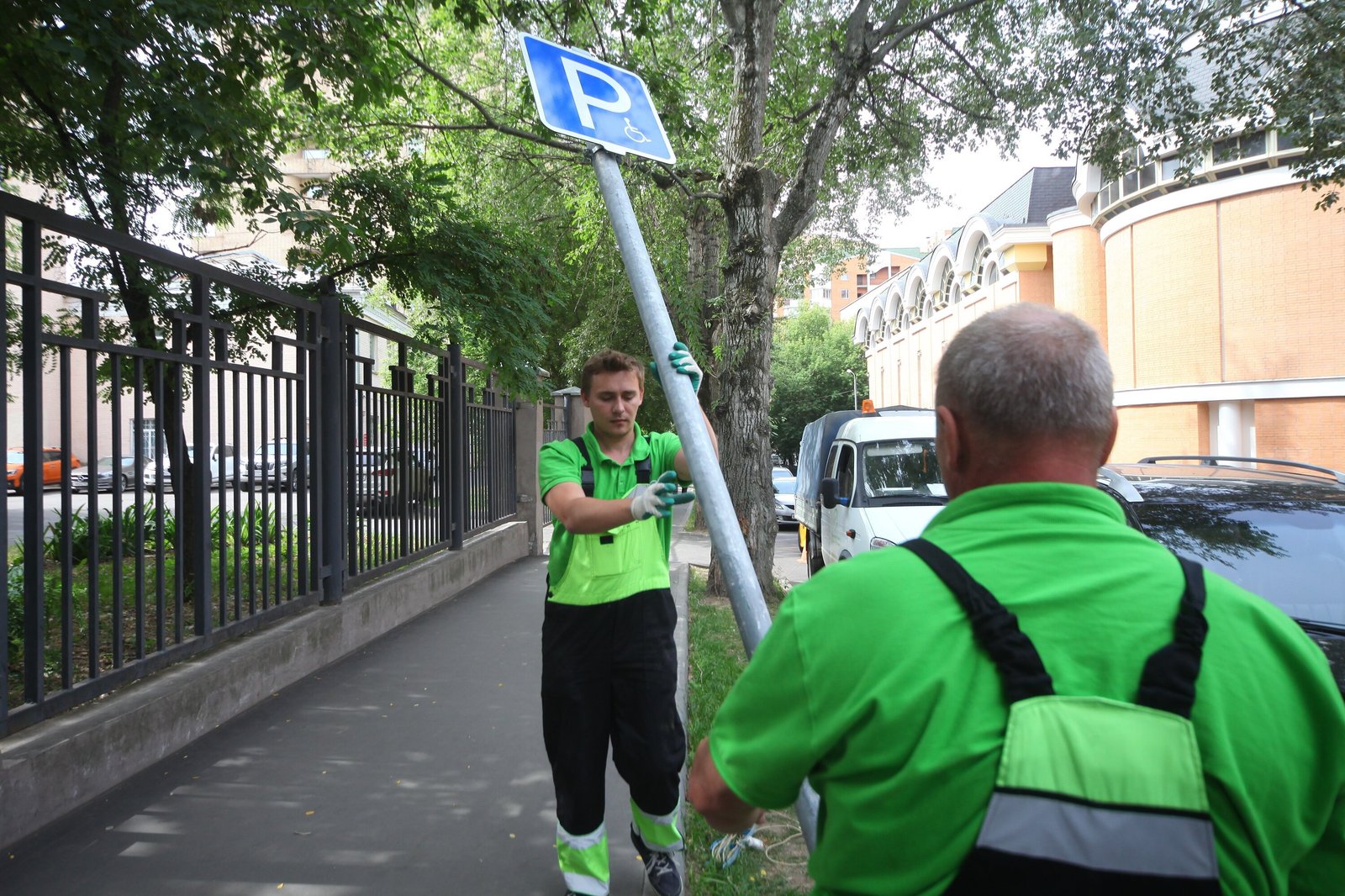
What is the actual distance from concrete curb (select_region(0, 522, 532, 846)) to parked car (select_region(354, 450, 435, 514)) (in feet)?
2.25

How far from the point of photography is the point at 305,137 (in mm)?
10727

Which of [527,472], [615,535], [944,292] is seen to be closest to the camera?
[615,535]

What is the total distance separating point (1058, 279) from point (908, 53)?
2386cm

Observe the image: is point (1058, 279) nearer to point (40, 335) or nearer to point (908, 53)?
point (908, 53)

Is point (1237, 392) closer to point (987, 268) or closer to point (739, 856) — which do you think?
point (987, 268)

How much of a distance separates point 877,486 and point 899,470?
0.34 metres

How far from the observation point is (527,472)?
43.8 ft

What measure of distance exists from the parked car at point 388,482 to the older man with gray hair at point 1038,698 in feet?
21.3

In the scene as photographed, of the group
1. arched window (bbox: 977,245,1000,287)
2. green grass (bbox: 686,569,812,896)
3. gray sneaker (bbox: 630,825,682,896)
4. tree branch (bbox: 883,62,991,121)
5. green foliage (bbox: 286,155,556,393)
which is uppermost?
arched window (bbox: 977,245,1000,287)

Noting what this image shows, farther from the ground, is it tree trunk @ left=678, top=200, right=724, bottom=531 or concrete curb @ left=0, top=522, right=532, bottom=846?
tree trunk @ left=678, top=200, right=724, bottom=531

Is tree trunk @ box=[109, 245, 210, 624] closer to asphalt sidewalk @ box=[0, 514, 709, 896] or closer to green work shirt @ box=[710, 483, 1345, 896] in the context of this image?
asphalt sidewalk @ box=[0, 514, 709, 896]

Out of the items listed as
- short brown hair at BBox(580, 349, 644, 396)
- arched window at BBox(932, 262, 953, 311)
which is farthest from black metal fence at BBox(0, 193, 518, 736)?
arched window at BBox(932, 262, 953, 311)

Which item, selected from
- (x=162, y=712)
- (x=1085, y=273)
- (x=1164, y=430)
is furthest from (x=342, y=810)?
(x=1085, y=273)

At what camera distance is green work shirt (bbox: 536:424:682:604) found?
3.25m
